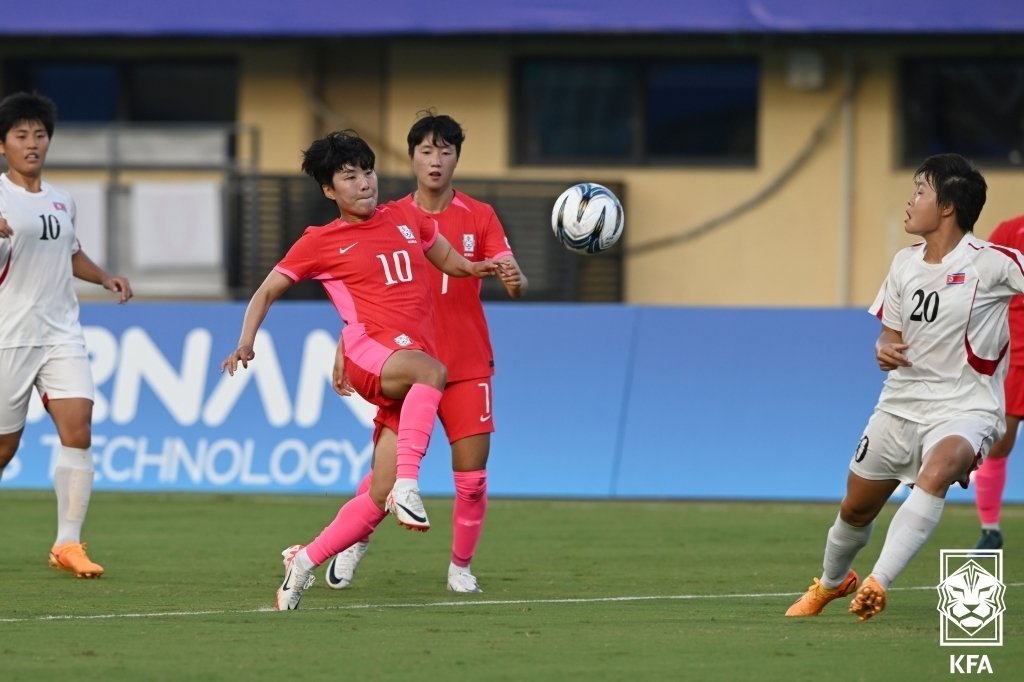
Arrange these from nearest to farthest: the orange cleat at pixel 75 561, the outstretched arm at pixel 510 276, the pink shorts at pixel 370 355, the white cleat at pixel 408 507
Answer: the white cleat at pixel 408 507, the pink shorts at pixel 370 355, the outstretched arm at pixel 510 276, the orange cleat at pixel 75 561

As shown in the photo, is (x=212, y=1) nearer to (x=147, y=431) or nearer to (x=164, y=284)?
(x=164, y=284)

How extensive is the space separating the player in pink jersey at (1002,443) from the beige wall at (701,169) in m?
8.24

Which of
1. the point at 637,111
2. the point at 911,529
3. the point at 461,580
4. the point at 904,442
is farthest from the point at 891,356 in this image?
the point at 637,111

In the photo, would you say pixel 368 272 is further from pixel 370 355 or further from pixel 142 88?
pixel 142 88

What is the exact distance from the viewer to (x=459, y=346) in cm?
1014

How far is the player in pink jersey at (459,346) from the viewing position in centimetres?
1000

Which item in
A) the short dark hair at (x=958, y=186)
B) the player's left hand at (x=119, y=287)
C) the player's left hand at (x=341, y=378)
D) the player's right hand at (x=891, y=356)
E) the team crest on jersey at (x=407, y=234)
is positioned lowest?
the player's left hand at (x=341, y=378)

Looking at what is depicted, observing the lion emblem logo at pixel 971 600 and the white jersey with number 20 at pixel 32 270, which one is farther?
the white jersey with number 20 at pixel 32 270

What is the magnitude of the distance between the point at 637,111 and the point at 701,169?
1.00m

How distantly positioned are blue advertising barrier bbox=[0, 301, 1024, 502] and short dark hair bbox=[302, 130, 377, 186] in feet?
19.0

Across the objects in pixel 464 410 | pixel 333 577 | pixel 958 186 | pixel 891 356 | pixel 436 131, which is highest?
pixel 436 131

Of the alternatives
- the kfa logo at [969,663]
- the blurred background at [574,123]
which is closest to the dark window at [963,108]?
Result: the blurred background at [574,123]

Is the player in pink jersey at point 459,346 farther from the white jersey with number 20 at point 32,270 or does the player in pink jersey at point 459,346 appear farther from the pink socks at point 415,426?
the white jersey with number 20 at point 32,270

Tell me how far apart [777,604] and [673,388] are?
18.2ft
